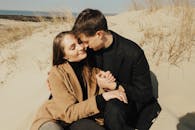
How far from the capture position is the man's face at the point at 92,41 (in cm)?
431

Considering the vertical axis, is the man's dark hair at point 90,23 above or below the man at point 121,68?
above

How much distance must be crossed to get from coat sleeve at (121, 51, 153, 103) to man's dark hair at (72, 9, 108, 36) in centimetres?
50

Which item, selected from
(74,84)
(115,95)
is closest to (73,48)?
(74,84)

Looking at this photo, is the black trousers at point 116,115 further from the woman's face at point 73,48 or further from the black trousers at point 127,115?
the woman's face at point 73,48

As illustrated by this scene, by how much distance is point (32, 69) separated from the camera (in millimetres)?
8742

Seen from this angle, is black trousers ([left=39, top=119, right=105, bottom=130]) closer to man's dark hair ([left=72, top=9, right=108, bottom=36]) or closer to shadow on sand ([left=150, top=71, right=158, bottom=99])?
man's dark hair ([left=72, top=9, right=108, bottom=36])

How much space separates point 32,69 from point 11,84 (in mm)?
588

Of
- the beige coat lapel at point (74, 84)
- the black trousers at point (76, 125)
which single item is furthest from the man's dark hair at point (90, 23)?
the black trousers at point (76, 125)

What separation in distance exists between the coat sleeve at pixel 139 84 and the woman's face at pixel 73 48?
21.1 inches

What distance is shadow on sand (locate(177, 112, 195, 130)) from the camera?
5.07 m

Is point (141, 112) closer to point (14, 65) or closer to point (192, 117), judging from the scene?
point (192, 117)

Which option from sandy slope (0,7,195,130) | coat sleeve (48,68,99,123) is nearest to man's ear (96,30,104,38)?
coat sleeve (48,68,99,123)

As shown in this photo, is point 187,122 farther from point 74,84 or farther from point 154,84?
point 74,84

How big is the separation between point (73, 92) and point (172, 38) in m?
3.53
